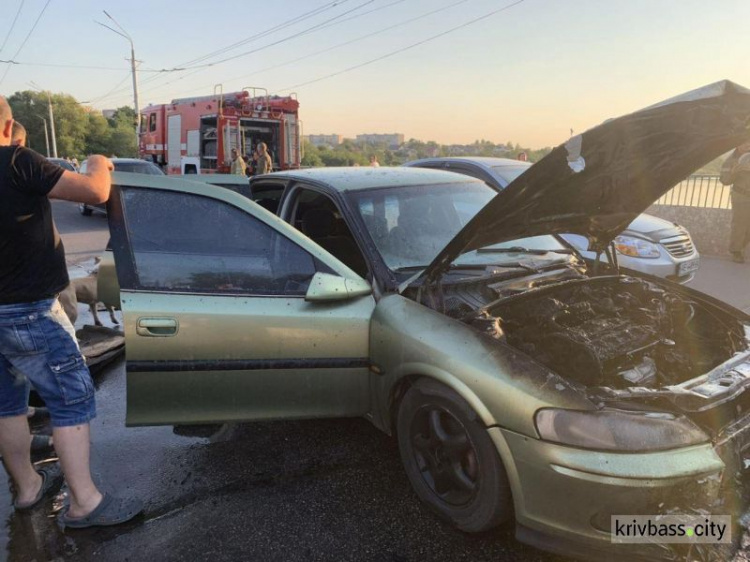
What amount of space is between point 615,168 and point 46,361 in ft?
9.15

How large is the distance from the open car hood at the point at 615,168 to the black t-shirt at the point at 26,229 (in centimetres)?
172

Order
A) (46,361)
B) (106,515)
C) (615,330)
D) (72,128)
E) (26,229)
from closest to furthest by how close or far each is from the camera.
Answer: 1. (26,229)
2. (46,361)
3. (106,515)
4. (615,330)
5. (72,128)

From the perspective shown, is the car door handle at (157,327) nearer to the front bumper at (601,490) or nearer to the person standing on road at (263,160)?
the front bumper at (601,490)

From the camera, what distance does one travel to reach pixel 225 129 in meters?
15.4

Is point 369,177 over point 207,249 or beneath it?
over

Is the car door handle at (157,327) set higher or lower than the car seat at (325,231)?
lower

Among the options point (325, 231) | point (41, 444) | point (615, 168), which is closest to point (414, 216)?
point (325, 231)

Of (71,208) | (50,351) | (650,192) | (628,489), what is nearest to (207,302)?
(50,351)

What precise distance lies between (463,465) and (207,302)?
4.74 ft

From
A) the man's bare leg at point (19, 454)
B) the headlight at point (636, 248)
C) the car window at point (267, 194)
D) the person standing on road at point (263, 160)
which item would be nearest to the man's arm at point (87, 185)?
the man's bare leg at point (19, 454)

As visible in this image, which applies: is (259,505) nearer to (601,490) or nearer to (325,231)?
(601,490)

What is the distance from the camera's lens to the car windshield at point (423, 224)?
3031 mm

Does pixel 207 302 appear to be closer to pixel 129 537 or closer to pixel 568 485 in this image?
pixel 129 537

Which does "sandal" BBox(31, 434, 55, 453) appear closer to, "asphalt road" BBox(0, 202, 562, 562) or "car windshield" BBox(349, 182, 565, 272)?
"asphalt road" BBox(0, 202, 562, 562)
